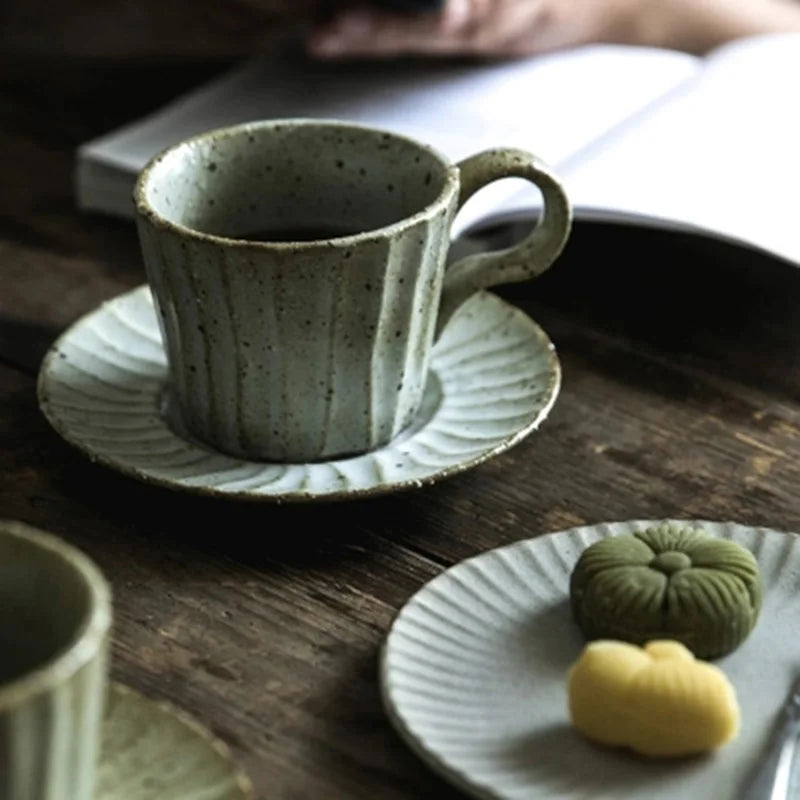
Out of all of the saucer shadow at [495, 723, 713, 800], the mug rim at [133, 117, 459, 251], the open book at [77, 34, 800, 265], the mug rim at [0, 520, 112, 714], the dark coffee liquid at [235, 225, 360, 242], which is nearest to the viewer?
the mug rim at [0, 520, 112, 714]

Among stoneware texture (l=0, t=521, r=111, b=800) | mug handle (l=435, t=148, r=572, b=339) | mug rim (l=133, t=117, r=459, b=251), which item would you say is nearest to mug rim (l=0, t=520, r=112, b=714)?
stoneware texture (l=0, t=521, r=111, b=800)

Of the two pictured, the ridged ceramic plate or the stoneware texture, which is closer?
the stoneware texture

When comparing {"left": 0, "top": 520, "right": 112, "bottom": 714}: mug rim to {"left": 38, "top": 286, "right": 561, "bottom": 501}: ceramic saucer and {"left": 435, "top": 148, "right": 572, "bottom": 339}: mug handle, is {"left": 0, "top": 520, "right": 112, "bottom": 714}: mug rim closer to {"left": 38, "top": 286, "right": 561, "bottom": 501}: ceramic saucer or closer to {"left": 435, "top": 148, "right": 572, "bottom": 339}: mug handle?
{"left": 38, "top": 286, "right": 561, "bottom": 501}: ceramic saucer

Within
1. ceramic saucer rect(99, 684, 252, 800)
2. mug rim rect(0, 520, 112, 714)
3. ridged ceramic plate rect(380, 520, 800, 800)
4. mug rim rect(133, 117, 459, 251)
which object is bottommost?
ridged ceramic plate rect(380, 520, 800, 800)

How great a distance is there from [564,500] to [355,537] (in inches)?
4.3

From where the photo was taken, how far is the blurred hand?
1.19 meters

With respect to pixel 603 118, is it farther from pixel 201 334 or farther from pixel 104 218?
pixel 201 334

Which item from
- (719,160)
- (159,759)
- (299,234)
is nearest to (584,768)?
(159,759)

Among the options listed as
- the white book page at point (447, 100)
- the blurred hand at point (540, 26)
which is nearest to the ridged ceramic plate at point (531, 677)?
the white book page at point (447, 100)

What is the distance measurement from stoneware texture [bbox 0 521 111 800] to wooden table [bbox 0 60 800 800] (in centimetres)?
13

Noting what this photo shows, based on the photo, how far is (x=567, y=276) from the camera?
3.32ft

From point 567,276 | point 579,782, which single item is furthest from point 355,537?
point 567,276

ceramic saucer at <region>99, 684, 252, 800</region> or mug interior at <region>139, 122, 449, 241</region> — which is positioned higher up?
mug interior at <region>139, 122, 449, 241</region>

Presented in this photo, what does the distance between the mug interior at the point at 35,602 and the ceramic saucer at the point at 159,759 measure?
62 mm
